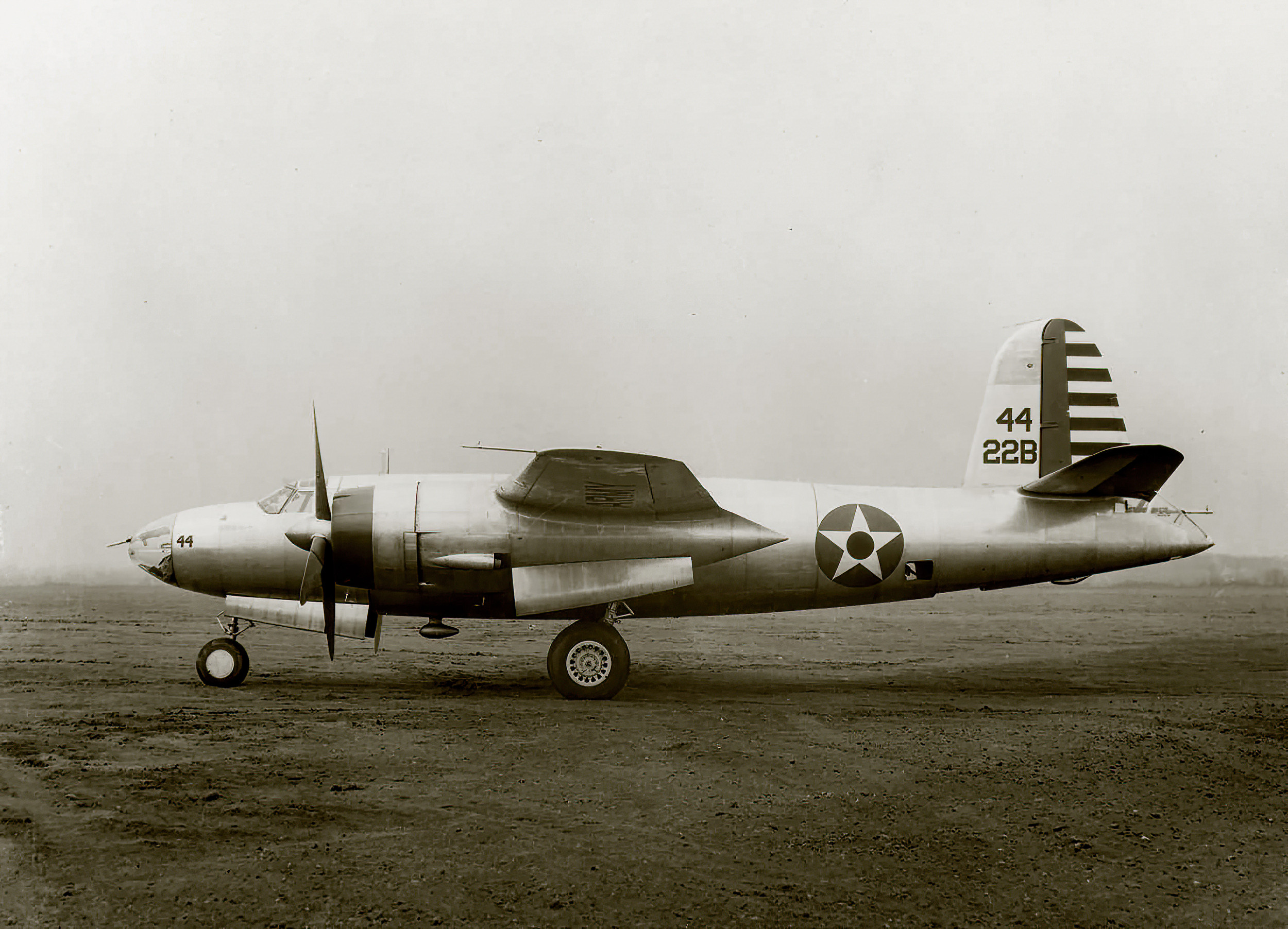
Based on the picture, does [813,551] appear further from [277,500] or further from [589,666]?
[277,500]

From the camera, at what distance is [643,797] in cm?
674

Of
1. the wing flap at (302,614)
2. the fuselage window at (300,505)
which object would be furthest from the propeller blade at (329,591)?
the fuselage window at (300,505)

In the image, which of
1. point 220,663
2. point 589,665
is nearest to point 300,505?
point 220,663

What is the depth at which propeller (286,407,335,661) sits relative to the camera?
34.1 feet

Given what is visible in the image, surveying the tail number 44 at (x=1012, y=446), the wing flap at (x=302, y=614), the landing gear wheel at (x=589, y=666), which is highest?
the tail number 44 at (x=1012, y=446)

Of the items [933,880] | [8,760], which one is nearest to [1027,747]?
[933,880]

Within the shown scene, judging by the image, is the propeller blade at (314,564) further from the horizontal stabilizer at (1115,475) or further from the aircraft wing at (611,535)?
the horizontal stabilizer at (1115,475)

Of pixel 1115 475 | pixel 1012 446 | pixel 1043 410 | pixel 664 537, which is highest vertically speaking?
pixel 1043 410

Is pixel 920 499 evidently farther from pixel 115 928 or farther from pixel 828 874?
pixel 115 928

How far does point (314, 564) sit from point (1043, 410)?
33.2ft

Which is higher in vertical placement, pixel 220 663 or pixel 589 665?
pixel 220 663

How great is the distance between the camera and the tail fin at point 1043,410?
12.6 meters

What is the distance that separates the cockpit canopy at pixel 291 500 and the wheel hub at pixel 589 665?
4.14 m

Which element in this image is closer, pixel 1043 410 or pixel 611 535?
pixel 611 535
